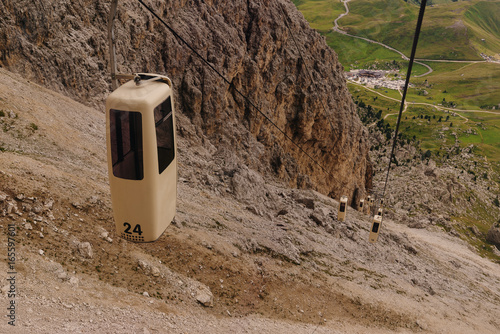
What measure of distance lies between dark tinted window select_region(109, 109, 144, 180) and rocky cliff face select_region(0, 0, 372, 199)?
2184cm

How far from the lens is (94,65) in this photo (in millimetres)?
31156

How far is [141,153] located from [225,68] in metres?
34.4

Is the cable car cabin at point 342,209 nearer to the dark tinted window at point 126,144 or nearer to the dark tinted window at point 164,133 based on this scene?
the dark tinted window at point 164,133

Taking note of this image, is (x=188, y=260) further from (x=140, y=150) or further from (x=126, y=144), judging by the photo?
(x=126, y=144)

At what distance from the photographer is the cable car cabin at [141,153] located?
959 cm

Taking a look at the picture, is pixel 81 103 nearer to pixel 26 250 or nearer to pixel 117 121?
pixel 26 250

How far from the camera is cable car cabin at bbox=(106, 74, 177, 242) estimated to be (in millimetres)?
9586

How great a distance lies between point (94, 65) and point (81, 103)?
434cm

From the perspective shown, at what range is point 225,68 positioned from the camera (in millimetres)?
42344

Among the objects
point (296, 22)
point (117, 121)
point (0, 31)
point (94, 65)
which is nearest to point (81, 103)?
point (94, 65)

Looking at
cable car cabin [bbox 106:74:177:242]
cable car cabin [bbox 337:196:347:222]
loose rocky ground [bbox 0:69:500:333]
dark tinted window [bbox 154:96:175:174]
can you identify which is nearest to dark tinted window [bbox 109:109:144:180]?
cable car cabin [bbox 106:74:177:242]

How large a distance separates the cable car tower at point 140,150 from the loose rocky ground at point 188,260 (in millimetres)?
3704

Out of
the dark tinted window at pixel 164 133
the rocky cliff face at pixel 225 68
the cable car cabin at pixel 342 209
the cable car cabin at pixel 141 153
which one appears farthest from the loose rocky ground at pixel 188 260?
the dark tinted window at pixel 164 133

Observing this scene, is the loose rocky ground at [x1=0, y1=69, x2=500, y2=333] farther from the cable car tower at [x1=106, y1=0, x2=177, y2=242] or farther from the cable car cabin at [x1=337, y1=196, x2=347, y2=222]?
the cable car tower at [x1=106, y1=0, x2=177, y2=242]
